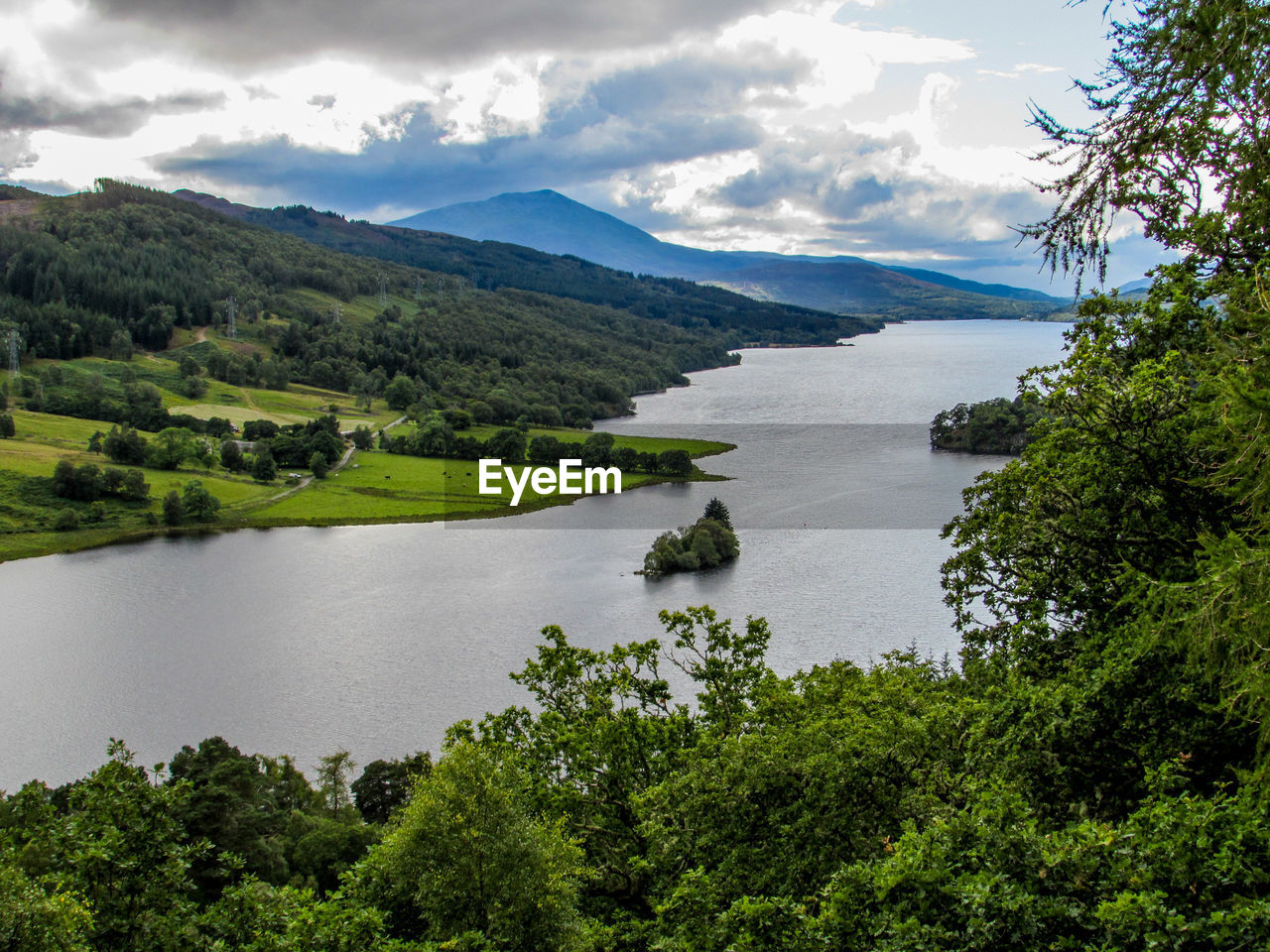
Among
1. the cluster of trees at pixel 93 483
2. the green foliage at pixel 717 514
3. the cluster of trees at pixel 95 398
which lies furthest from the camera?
the cluster of trees at pixel 95 398

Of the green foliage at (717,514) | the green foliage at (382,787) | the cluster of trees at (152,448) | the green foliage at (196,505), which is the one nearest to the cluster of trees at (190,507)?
the green foliage at (196,505)

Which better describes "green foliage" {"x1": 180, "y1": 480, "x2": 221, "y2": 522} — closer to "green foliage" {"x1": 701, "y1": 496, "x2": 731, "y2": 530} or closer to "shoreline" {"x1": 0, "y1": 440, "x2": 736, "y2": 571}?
"shoreline" {"x1": 0, "y1": 440, "x2": 736, "y2": 571}

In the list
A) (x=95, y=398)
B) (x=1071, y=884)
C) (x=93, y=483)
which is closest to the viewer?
(x=1071, y=884)

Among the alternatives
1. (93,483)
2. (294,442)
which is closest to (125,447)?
(93,483)

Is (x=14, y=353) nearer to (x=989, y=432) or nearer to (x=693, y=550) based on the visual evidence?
(x=693, y=550)

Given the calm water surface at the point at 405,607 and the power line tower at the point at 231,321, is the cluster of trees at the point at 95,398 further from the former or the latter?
the power line tower at the point at 231,321

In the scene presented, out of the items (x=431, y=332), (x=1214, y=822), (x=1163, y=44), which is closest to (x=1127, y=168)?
(x=1163, y=44)
